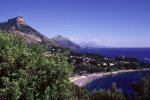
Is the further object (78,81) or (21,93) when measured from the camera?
(78,81)

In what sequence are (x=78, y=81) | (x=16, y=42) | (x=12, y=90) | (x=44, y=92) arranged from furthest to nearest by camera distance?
(x=78, y=81) < (x=16, y=42) < (x=44, y=92) < (x=12, y=90)

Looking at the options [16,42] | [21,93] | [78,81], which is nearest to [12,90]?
[21,93]

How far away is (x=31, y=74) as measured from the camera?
21656 mm

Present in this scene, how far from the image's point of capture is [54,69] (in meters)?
21.0

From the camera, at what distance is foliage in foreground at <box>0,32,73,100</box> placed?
20.1 metres

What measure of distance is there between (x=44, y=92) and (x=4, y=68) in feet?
10.7

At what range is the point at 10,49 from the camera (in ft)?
71.5

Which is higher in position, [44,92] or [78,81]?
[44,92]

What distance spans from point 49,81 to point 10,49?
3650 millimetres

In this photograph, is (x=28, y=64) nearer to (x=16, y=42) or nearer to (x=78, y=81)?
(x=16, y=42)

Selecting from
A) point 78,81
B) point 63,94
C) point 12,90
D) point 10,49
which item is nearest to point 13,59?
point 10,49

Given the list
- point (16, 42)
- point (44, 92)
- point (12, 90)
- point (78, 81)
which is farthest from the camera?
point (78, 81)

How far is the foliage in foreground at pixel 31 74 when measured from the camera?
20.1m

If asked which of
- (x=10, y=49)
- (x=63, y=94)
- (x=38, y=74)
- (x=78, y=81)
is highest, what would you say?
(x=10, y=49)
